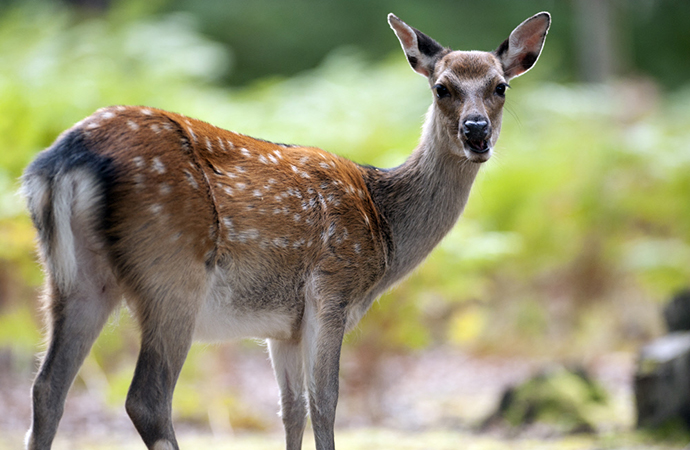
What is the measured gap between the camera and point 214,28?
22.2 meters

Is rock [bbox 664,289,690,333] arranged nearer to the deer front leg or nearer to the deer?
the deer

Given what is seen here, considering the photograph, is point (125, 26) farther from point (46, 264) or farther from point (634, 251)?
point (46, 264)

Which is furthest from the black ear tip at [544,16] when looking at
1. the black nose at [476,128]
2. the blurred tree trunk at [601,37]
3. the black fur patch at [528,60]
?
the blurred tree trunk at [601,37]

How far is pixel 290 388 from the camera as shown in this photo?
4.37 metres

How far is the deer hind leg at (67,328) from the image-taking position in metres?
3.52

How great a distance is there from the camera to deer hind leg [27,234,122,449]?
3523 millimetres

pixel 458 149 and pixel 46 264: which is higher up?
pixel 458 149

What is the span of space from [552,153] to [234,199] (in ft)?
23.5

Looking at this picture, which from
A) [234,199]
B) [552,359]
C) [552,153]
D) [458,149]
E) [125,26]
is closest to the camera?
[234,199]

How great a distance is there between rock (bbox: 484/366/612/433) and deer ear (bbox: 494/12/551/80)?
9.46 feet

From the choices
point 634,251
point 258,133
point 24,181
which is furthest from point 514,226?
point 24,181

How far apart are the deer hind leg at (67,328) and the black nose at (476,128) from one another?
1879mm

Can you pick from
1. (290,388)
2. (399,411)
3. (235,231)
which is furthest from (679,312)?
(235,231)

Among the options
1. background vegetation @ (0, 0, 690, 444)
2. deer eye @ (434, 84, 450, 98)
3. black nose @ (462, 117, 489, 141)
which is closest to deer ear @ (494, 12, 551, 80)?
deer eye @ (434, 84, 450, 98)
